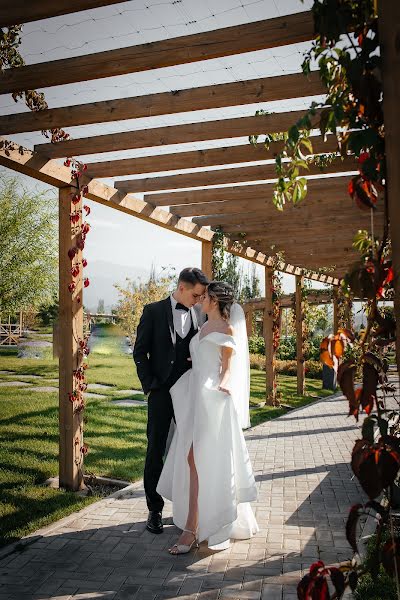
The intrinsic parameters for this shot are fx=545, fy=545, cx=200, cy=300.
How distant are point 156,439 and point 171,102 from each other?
2.51m

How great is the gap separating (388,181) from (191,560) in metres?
2.95

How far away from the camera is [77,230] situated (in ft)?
17.3

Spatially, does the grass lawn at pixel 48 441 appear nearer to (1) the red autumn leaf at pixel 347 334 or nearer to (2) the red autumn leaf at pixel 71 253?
(2) the red autumn leaf at pixel 71 253

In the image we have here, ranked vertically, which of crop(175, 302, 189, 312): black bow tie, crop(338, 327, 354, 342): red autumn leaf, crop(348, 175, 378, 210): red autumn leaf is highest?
crop(348, 175, 378, 210): red autumn leaf

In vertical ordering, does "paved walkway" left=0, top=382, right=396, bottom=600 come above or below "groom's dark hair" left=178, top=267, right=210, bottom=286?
below

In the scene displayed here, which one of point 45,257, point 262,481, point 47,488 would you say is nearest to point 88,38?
point 47,488

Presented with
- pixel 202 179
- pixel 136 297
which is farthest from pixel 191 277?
pixel 136 297

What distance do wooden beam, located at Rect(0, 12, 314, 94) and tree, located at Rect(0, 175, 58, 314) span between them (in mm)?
20336

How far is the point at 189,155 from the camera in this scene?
5258 millimetres

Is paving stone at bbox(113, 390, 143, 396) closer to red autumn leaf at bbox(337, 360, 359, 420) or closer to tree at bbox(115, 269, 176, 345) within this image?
tree at bbox(115, 269, 176, 345)

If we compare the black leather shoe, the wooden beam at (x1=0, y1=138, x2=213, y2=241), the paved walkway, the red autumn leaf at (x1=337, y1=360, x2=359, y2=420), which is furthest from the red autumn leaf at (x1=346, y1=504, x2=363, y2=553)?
the wooden beam at (x1=0, y1=138, x2=213, y2=241)

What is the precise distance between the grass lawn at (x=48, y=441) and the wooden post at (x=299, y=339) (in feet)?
1.15

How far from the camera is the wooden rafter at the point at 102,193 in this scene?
14.7 ft

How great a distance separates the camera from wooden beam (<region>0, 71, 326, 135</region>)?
12.0 ft
